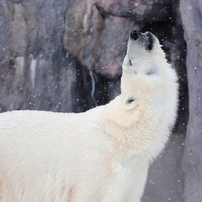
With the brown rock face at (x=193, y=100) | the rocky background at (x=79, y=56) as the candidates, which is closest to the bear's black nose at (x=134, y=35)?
the brown rock face at (x=193, y=100)

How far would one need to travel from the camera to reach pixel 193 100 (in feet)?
15.5

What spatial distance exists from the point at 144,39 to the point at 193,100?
1.81 meters

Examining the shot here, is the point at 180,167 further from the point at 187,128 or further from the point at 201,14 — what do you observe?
the point at 201,14

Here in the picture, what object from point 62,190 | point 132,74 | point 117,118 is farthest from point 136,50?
point 62,190

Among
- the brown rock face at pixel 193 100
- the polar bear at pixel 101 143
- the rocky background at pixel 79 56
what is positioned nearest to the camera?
the polar bear at pixel 101 143

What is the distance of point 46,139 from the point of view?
3184mm

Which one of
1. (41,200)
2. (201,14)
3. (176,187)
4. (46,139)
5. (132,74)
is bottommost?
(176,187)

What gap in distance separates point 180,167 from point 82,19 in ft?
6.50

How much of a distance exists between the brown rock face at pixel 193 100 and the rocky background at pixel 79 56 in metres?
0.14

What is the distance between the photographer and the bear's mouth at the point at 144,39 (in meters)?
3.07

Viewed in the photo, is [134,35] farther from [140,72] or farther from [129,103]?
[129,103]

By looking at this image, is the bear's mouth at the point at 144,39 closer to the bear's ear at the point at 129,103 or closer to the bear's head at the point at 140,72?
the bear's head at the point at 140,72

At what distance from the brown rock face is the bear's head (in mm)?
1562

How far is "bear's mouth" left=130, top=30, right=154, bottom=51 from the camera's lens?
10.1 ft
